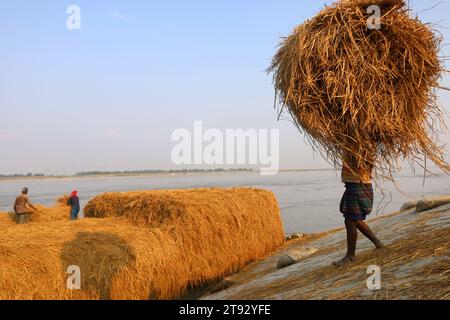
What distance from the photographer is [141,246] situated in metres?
7.41

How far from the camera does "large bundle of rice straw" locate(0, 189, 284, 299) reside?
5.98 meters

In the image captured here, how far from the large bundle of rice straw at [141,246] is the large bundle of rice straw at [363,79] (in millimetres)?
4664

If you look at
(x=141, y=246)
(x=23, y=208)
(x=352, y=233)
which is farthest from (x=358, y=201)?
(x=23, y=208)

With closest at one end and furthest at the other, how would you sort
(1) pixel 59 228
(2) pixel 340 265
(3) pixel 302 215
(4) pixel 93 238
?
(2) pixel 340 265 → (4) pixel 93 238 → (1) pixel 59 228 → (3) pixel 302 215

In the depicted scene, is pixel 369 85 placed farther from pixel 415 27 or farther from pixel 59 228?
pixel 59 228

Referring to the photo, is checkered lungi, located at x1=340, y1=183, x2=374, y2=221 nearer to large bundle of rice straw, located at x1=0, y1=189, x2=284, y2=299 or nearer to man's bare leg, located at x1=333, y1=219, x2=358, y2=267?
man's bare leg, located at x1=333, y1=219, x2=358, y2=267

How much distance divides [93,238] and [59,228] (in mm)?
1169

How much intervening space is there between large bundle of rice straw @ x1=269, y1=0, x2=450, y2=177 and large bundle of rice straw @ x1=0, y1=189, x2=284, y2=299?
466 cm

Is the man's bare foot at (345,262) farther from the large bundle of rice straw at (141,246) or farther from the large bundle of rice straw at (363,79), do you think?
the large bundle of rice straw at (141,246)

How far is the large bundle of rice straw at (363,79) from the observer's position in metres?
3.71

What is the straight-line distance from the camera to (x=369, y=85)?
3.75 metres

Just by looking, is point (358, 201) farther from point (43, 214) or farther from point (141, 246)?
point (43, 214)
